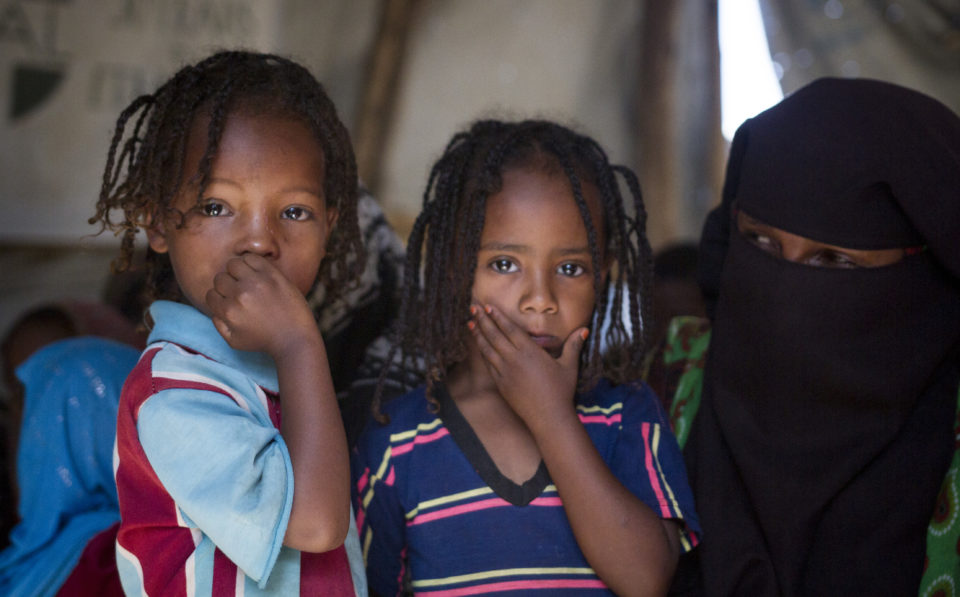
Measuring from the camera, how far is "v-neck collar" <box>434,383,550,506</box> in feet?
5.85

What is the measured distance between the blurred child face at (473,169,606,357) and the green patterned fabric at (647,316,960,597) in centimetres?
44

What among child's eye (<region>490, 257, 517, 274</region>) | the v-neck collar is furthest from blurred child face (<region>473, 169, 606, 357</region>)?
the v-neck collar

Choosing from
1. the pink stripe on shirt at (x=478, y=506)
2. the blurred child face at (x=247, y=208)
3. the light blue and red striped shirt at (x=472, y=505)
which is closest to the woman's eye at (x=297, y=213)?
the blurred child face at (x=247, y=208)

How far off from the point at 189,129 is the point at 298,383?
0.58 metres

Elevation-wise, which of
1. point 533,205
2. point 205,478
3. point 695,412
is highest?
point 533,205

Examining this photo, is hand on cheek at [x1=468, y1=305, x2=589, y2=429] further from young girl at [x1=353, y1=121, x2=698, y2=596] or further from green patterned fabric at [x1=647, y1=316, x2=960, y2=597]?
green patterned fabric at [x1=647, y1=316, x2=960, y2=597]

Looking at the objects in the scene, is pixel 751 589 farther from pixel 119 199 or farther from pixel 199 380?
pixel 119 199

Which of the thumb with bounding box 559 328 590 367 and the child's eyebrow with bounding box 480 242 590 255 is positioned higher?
the child's eyebrow with bounding box 480 242 590 255

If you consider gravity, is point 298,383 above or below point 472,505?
above

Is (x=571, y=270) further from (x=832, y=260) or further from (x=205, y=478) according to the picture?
(x=205, y=478)

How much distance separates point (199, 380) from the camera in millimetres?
1429

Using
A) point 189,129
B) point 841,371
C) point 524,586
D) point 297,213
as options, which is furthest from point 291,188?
point 841,371

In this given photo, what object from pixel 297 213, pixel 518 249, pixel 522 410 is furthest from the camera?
pixel 518 249

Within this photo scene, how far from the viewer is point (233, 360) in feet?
5.09
